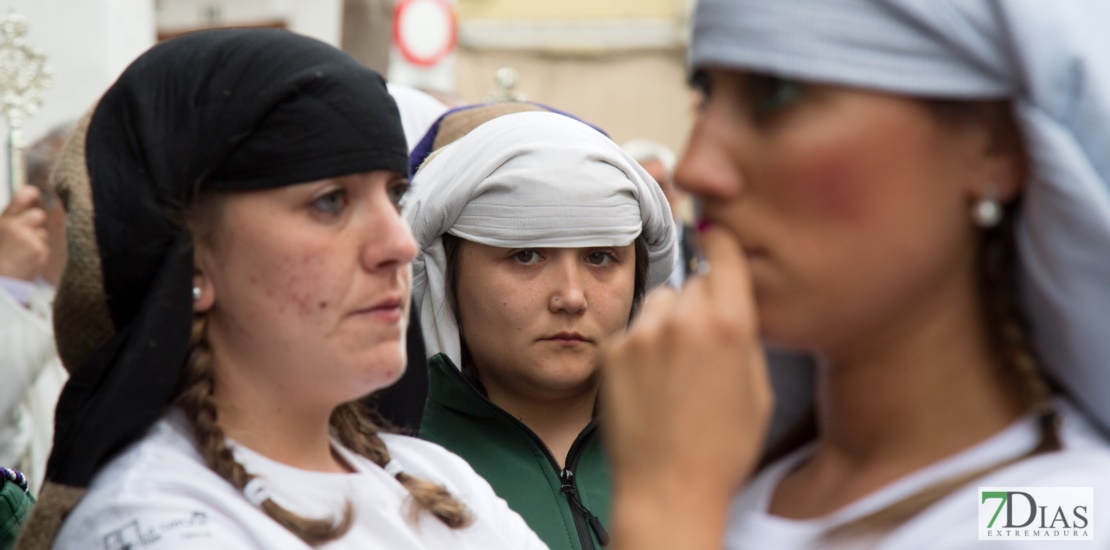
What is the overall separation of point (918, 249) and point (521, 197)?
6.49 ft

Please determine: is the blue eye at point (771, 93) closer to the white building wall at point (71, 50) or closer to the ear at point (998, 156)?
the ear at point (998, 156)

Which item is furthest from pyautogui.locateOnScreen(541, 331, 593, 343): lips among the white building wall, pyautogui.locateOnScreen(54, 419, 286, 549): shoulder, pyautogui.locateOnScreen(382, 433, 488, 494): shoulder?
the white building wall

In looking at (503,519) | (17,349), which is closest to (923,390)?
(503,519)

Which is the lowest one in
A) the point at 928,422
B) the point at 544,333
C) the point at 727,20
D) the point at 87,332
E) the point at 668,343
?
the point at 544,333

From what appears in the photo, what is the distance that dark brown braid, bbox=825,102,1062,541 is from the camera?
144 cm

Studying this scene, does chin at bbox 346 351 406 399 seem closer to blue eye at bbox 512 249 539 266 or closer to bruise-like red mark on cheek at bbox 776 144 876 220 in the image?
blue eye at bbox 512 249 539 266

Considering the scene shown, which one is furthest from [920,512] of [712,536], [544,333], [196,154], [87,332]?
[544,333]

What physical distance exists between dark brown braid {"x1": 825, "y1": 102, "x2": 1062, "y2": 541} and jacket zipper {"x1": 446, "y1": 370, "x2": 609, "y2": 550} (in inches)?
70.7

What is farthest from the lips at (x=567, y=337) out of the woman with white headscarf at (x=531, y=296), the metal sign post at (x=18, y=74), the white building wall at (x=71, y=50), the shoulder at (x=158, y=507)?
the white building wall at (x=71, y=50)

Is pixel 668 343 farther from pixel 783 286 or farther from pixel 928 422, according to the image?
pixel 928 422

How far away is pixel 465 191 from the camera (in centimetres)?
338

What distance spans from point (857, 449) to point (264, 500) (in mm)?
1104

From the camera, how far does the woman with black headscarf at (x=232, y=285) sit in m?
2.30

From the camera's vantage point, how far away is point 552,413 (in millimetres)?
3492
